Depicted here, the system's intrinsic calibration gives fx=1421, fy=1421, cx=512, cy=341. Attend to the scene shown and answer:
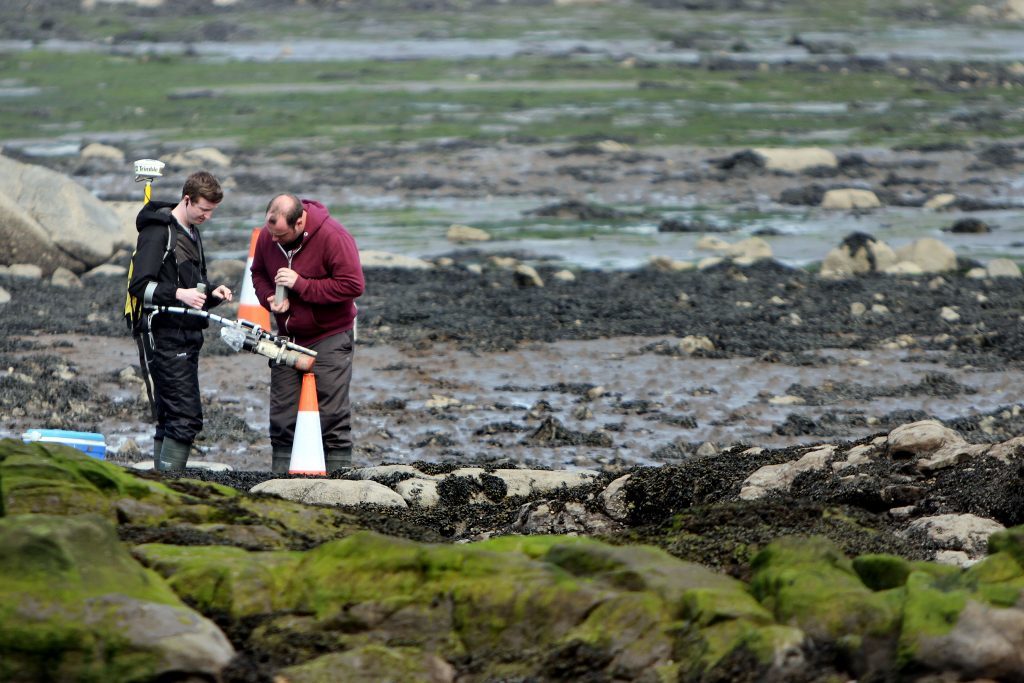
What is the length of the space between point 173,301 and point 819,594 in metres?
4.73

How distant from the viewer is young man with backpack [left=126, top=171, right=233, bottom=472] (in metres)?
8.27

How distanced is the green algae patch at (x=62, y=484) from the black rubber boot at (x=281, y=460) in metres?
2.41

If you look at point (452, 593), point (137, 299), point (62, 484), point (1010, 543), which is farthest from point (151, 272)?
point (1010, 543)

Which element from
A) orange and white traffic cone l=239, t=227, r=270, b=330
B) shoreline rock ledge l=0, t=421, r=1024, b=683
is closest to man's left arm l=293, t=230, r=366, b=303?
orange and white traffic cone l=239, t=227, r=270, b=330

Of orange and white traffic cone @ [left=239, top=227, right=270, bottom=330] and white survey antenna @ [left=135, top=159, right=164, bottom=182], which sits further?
orange and white traffic cone @ [left=239, top=227, right=270, bottom=330]

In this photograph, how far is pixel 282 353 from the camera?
853cm

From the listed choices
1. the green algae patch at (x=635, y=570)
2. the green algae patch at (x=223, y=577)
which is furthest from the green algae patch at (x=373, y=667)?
the green algae patch at (x=635, y=570)

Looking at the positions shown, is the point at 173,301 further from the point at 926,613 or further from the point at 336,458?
the point at 926,613

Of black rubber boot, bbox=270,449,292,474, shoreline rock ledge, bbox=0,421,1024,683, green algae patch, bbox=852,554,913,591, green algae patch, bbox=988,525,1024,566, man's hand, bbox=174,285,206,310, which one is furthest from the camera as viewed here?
black rubber boot, bbox=270,449,292,474

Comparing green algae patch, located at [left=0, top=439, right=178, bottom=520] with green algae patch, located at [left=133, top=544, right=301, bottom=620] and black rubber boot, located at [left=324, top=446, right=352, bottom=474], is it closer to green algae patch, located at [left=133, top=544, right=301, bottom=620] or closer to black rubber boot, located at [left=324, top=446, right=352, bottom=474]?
green algae patch, located at [left=133, top=544, right=301, bottom=620]

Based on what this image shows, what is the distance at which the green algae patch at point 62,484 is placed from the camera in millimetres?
5801

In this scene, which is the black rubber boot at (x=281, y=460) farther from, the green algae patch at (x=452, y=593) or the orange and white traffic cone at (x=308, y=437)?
the green algae patch at (x=452, y=593)

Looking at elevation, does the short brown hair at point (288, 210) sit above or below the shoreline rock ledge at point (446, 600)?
above

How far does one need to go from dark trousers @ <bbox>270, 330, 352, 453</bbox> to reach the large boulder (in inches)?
412
